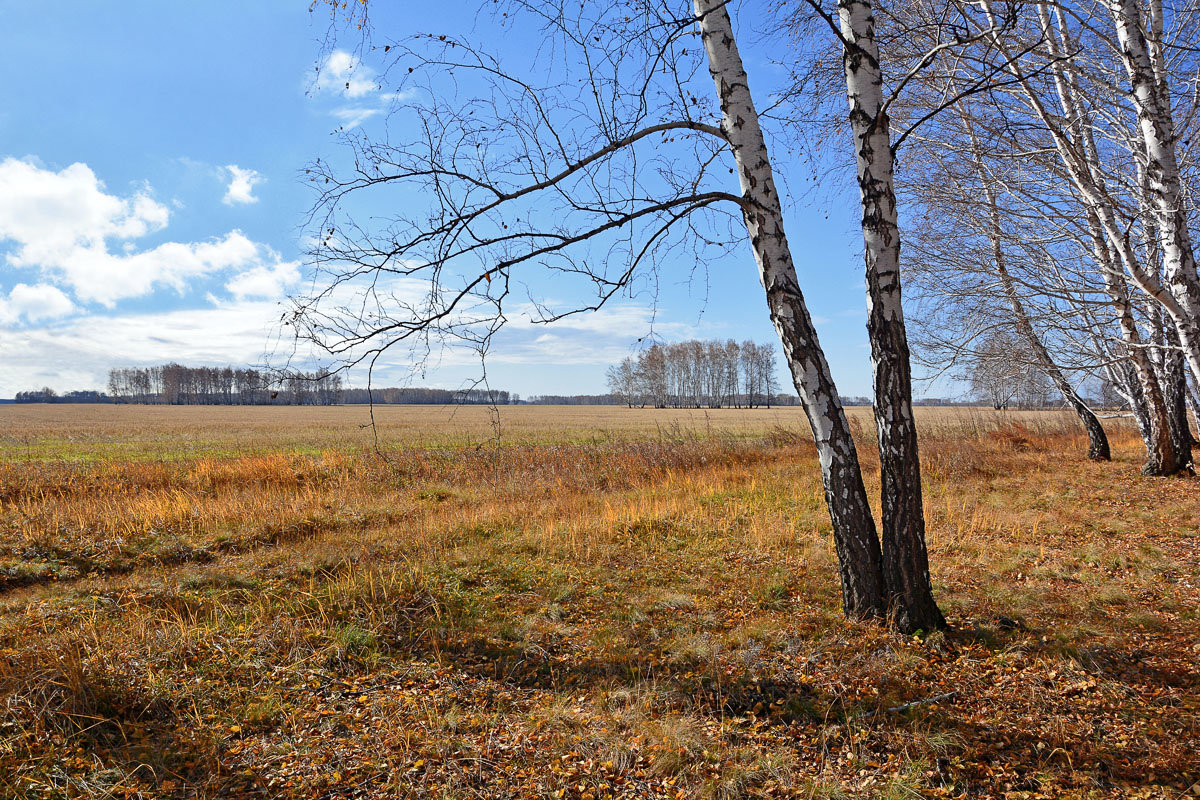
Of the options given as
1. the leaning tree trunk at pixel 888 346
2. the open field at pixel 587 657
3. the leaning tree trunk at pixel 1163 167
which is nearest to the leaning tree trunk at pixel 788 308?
Answer: the leaning tree trunk at pixel 888 346

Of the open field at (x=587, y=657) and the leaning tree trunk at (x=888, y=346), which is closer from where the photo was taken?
the open field at (x=587, y=657)

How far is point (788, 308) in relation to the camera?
441 centimetres

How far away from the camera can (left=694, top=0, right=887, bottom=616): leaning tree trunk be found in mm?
4422

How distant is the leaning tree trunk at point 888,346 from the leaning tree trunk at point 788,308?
7.6 inches

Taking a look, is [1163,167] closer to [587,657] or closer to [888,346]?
[888,346]

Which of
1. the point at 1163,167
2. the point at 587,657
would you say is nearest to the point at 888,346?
the point at 587,657

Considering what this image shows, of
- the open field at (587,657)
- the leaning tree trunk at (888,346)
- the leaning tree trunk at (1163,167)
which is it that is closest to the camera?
the open field at (587,657)

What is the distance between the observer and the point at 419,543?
7.40 meters

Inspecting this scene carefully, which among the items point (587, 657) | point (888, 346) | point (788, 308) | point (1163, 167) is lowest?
point (587, 657)

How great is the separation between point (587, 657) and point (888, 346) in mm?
3364

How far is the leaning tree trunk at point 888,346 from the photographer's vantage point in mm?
4367

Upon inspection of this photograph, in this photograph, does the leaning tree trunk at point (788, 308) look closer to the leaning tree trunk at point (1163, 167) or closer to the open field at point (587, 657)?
the open field at point (587, 657)

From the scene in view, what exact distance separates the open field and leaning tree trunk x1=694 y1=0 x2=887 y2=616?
0.74 m

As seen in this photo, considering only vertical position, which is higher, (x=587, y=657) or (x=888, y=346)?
(x=888, y=346)
